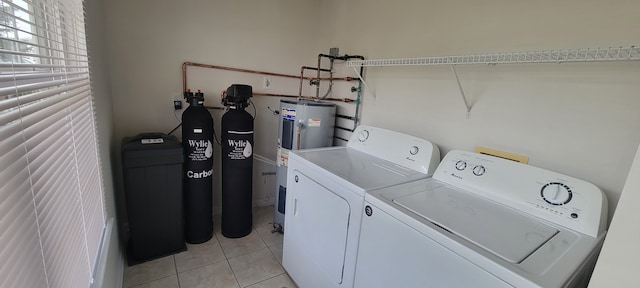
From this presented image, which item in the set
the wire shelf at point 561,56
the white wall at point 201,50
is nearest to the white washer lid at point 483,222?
the wire shelf at point 561,56

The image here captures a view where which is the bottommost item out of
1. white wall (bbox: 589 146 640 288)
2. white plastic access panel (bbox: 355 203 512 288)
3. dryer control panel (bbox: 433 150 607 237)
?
white plastic access panel (bbox: 355 203 512 288)

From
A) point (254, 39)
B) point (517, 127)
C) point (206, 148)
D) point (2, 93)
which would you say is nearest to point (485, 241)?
point (517, 127)

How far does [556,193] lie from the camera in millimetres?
1153

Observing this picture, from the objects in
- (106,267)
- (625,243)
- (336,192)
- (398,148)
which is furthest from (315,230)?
(625,243)

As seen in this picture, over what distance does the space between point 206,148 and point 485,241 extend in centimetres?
190

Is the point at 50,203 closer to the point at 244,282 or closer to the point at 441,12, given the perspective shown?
the point at 244,282

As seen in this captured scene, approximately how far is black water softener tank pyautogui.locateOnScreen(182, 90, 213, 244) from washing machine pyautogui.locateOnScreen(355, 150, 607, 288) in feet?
4.65

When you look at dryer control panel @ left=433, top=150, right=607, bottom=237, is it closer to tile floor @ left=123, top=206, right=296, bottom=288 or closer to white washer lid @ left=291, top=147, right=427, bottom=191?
white washer lid @ left=291, top=147, right=427, bottom=191

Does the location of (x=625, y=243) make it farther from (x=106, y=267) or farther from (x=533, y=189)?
(x=106, y=267)

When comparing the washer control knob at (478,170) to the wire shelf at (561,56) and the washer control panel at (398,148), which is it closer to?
the washer control panel at (398,148)

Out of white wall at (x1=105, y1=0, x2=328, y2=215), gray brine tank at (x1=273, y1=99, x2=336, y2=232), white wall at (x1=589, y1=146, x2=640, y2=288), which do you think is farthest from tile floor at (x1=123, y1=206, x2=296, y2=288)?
white wall at (x1=589, y1=146, x2=640, y2=288)

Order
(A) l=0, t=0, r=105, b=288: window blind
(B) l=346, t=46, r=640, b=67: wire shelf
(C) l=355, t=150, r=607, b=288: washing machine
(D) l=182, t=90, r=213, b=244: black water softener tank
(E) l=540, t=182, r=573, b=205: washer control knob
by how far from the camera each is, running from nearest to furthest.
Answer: (A) l=0, t=0, r=105, b=288: window blind, (C) l=355, t=150, r=607, b=288: washing machine, (B) l=346, t=46, r=640, b=67: wire shelf, (E) l=540, t=182, r=573, b=205: washer control knob, (D) l=182, t=90, r=213, b=244: black water softener tank

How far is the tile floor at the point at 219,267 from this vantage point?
188 cm

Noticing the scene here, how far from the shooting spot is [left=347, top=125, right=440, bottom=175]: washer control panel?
1671mm
